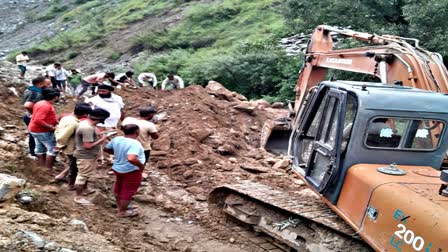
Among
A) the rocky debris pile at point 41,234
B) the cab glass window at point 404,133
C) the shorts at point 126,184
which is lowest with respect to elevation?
the shorts at point 126,184

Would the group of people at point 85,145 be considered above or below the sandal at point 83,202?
above

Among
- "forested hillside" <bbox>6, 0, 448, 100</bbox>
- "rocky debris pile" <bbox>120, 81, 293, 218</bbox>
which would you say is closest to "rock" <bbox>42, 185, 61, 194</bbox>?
"rocky debris pile" <bbox>120, 81, 293, 218</bbox>

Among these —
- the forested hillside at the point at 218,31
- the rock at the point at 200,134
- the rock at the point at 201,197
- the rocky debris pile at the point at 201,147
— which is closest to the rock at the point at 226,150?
the rocky debris pile at the point at 201,147

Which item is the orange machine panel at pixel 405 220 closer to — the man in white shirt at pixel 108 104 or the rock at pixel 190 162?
the man in white shirt at pixel 108 104

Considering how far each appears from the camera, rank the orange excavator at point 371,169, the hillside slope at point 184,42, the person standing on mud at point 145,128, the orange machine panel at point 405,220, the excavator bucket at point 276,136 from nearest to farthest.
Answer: the orange machine panel at point 405,220
the orange excavator at point 371,169
the person standing on mud at point 145,128
the excavator bucket at point 276,136
the hillside slope at point 184,42

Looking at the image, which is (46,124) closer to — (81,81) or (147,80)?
(81,81)

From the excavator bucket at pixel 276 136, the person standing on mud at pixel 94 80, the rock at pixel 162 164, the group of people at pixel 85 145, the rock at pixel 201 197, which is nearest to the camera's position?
the group of people at pixel 85 145

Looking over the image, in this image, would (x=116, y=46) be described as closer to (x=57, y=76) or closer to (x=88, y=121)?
(x=57, y=76)

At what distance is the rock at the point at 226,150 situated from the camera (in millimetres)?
9742

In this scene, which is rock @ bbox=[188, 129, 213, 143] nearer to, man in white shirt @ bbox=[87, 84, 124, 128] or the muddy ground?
the muddy ground

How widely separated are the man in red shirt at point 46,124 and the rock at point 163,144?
2648mm

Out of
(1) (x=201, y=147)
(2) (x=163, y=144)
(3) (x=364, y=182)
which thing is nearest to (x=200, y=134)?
(1) (x=201, y=147)

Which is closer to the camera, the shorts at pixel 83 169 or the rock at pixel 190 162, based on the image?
the shorts at pixel 83 169

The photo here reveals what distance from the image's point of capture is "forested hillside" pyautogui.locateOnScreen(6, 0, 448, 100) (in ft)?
50.9
